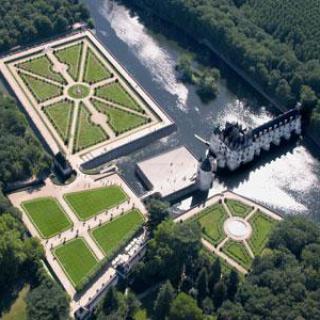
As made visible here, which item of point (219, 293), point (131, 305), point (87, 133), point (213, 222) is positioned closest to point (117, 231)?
point (131, 305)

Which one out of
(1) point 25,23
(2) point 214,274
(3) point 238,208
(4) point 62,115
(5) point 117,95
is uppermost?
(1) point 25,23

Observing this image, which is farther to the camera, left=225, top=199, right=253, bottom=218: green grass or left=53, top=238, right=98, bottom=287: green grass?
left=225, top=199, right=253, bottom=218: green grass

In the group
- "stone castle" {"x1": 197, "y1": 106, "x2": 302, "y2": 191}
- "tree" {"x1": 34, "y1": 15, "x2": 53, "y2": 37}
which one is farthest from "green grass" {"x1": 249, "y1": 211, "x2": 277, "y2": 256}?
"tree" {"x1": 34, "y1": 15, "x2": 53, "y2": 37}

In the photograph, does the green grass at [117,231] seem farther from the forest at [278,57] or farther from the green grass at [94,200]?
the forest at [278,57]

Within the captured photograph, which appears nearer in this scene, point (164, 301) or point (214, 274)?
point (164, 301)

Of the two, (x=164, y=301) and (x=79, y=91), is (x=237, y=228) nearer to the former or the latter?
(x=164, y=301)

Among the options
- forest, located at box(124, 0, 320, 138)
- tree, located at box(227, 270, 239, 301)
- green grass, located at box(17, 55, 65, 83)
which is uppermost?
green grass, located at box(17, 55, 65, 83)

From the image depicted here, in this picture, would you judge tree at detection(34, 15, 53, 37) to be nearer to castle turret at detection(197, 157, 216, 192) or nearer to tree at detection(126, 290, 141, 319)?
castle turret at detection(197, 157, 216, 192)
